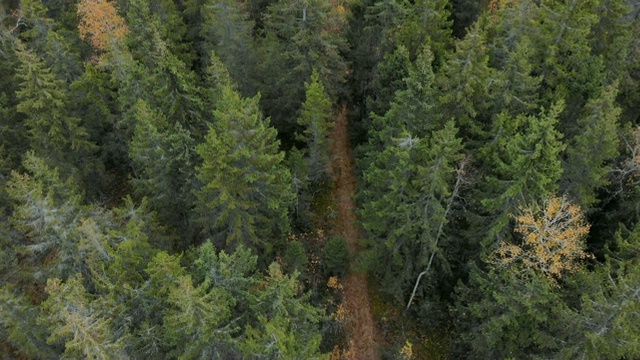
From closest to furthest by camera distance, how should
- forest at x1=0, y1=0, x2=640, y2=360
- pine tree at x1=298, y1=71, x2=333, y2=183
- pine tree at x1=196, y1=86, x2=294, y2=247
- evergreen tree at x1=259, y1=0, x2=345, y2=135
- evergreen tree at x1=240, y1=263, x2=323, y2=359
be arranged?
evergreen tree at x1=240, y1=263, x2=323, y2=359 → forest at x1=0, y1=0, x2=640, y2=360 → pine tree at x1=196, y1=86, x2=294, y2=247 → pine tree at x1=298, y1=71, x2=333, y2=183 → evergreen tree at x1=259, y1=0, x2=345, y2=135

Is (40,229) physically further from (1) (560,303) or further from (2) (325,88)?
(1) (560,303)

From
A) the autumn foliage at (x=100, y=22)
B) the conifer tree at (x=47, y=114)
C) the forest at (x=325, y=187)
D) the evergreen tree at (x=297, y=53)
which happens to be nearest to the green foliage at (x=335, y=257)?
the forest at (x=325, y=187)

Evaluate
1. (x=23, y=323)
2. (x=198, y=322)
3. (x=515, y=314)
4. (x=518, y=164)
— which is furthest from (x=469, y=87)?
(x=23, y=323)

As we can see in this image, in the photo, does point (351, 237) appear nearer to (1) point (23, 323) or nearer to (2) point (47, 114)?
(1) point (23, 323)

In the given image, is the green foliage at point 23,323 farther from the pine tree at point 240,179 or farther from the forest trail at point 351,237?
the forest trail at point 351,237

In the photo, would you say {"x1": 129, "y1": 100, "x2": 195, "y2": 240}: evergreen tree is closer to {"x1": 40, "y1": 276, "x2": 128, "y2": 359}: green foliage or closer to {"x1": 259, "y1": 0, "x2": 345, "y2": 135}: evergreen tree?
{"x1": 40, "y1": 276, "x2": 128, "y2": 359}: green foliage

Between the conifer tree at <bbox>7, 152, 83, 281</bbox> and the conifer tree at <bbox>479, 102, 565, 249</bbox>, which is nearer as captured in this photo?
the conifer tree at <bbox>479, 102, 565, 249</bbox>

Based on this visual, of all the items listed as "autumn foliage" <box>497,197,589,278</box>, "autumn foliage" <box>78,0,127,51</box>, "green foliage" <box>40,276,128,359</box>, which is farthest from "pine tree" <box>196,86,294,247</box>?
"autumn foliage" <box>78,0,127,51</box>
